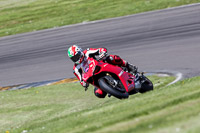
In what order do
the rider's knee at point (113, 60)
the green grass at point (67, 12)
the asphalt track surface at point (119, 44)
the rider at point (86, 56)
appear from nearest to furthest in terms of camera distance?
the rider at point (86, 56) → the rider's knee at point (113, 60) → the asphalt track surface at point (119, 44) → the green grass at point (67, 12)

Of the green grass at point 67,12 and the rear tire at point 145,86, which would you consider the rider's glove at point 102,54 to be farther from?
the green grass at point 67,12

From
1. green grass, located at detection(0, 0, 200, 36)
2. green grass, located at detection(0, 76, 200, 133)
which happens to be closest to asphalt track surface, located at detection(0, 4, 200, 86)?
green grass, located at detection(0, 0, 200, 36)

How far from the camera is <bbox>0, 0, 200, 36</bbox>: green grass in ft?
88.4

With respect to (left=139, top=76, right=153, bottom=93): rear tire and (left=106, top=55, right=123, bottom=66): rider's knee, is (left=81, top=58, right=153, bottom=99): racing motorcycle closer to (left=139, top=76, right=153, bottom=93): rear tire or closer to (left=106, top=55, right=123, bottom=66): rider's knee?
(left=106, top=55, right=123, bottom=66): rider's knee

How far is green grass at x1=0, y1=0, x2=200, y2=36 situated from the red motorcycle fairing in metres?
17.0

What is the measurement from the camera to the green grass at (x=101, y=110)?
578cm

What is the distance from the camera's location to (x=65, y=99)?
12.4 meters

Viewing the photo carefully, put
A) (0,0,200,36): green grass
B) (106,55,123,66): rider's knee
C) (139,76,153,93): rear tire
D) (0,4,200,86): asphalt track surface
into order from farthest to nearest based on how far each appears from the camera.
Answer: (0,0,200,36): green grass
(0,4,200,86): asphalt track surface
(139,76,153,93): rear tire
(106,55,123,66): rider's knee

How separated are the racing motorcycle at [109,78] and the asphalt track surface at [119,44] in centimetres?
311

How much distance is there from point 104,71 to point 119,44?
975cm

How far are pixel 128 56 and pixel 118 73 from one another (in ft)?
23.8

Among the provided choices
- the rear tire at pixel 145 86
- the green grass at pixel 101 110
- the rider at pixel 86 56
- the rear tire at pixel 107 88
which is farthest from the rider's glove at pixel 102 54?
the rear tire at pixel 145 86

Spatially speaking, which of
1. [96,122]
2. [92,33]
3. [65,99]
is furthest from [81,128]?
Answer: [92,33]

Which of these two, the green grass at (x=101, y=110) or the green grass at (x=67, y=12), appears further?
the green grass at (x=67, y=12)
